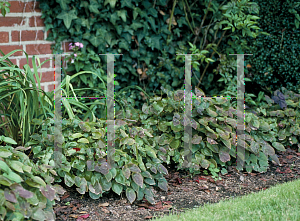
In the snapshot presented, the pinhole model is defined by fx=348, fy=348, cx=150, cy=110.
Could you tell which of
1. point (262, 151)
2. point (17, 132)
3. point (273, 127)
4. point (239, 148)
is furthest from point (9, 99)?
point (273, 127)

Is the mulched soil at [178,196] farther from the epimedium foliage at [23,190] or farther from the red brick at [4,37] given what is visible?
the red brick at [4,37]

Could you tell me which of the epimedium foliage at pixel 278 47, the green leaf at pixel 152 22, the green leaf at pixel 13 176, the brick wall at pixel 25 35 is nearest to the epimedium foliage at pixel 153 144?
the green leaf at pixel 13 176

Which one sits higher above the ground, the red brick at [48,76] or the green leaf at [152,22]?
the green leaf at [152,22]

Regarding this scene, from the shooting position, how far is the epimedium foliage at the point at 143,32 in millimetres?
3949

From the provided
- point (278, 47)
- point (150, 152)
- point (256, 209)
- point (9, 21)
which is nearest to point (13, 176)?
point (150, 152)

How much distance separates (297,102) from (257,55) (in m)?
0.98

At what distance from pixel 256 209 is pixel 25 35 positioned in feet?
9.35

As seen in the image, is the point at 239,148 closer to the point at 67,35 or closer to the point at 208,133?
the point at 208,133

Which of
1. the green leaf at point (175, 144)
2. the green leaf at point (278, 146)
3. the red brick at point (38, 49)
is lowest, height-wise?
the green leaf at point (278, 146)

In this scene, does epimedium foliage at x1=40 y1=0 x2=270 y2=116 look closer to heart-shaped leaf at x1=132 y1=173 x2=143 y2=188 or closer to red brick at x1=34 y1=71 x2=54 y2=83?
red brick at x1=34 y1=71 x2=54 y2=83

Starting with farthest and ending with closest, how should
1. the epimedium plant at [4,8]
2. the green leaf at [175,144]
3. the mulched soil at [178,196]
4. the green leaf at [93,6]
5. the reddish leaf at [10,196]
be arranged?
the green leaf at [93,6], the epimedium plant at [4,8], the green leaf at [175,144], the mulched soil at [178,196], the reddish leaf at [10,196]

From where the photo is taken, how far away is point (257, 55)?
4598mm

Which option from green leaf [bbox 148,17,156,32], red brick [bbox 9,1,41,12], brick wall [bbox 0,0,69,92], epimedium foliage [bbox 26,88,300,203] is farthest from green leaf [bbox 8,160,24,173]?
green leaf [bbox 148,17,156,32]

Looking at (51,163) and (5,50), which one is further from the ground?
(5,50)
